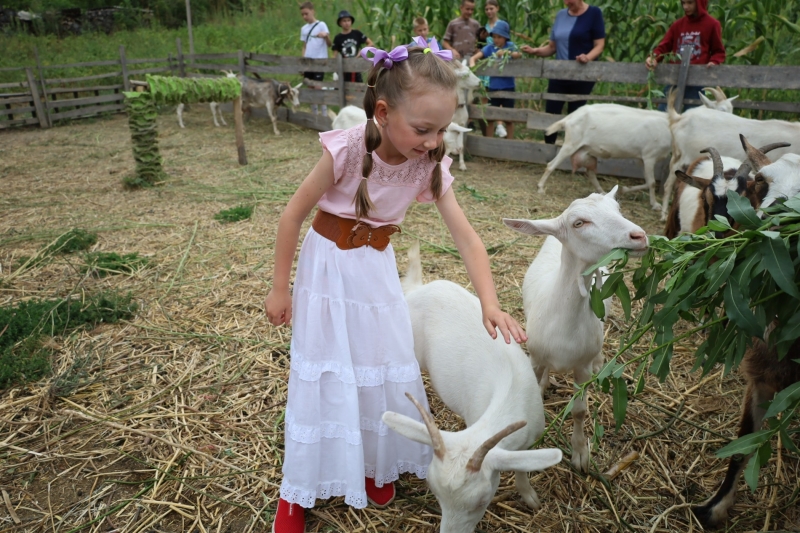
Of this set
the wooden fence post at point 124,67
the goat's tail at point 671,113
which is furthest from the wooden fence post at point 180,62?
the goat's tail at point 671,113

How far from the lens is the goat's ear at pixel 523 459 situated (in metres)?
1.67

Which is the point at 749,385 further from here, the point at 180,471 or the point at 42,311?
the point at 42,311

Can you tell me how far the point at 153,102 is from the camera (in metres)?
6.76

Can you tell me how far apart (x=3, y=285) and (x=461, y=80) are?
6.34 meters

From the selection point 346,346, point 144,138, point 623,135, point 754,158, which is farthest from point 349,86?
point 346,346

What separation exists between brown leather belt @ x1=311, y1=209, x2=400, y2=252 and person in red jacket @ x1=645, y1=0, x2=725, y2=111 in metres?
6.21

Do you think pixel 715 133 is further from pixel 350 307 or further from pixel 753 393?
pixel 350 307

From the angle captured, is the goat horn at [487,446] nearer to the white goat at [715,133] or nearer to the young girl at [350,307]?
the young girl at [350,307]

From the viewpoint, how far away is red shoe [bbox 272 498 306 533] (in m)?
2.21

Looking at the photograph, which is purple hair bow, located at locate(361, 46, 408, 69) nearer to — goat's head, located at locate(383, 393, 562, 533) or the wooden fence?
goat's head, located at locate(383, 393, 562, 533)

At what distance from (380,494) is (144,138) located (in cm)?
612

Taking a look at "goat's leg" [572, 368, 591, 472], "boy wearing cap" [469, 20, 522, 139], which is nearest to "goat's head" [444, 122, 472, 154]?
"boy wearing cap" [469, 20, 522, 139]

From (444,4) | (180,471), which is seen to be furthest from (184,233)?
(444,4)

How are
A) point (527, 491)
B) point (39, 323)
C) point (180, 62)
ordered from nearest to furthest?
point (527, 491), point (39, 323), point (180, 62)
